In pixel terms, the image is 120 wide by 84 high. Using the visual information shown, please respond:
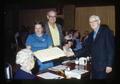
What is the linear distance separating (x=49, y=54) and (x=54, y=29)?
27cm

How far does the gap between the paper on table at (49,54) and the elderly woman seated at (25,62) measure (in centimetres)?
8

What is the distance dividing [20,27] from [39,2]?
337 millimetres

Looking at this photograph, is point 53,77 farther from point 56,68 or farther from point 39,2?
point 39,2

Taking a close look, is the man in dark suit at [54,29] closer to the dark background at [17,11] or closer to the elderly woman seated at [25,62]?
the dark background at [17,11]

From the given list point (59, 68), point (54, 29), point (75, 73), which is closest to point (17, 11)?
point (54, 29)

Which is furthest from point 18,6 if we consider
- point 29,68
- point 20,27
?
point 29,68

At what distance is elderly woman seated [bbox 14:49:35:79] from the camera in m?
3.92

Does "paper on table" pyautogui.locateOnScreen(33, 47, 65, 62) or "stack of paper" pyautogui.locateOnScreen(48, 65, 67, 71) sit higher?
"paper on table" pyautogui.locateOnScreen(33, 47, 65, 62)

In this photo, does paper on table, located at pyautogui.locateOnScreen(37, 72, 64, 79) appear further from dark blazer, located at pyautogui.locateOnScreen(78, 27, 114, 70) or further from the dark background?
dark blazer, located at pyautogui.locateOnScreen(78, 27, 114, 70)

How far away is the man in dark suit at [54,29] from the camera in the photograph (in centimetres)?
392

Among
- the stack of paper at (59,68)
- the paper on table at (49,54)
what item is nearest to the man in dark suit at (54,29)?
the paper on table at (49,54)

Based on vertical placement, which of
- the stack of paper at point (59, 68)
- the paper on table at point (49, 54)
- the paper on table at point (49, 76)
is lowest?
the paper on table at point (49, 76)

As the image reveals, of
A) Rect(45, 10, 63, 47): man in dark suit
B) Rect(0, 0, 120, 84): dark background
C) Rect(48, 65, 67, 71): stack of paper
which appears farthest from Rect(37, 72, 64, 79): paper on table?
Rect(45, 10, 63, 47): man in dark suit

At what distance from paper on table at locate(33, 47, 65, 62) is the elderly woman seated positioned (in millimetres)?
85
